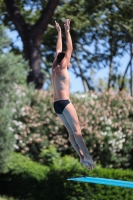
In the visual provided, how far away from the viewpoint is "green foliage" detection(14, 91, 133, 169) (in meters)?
16.2

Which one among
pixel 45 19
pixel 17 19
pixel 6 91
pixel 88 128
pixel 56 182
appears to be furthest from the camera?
pixel 17 19

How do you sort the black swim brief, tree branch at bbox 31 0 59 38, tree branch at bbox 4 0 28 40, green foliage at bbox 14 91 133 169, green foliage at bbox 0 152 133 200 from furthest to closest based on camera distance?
tree branch at bbox 4 0 28 40, tree branch at bbox 31 0 59 38, green foliage at bbox 14 91 133 169, green foliage at bbox 0 152 133 200, the black swim brief

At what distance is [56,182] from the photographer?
1396 centimetres

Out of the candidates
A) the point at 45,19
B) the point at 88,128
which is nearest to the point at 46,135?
the point at 88,128

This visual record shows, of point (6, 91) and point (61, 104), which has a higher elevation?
point (6, 91)

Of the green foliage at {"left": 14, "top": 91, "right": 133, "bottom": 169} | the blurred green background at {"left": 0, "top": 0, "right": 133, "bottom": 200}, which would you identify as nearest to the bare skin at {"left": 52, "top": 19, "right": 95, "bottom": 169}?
the blurred green background at {"left": 0, "top": 0, "right": 133, "bottom": 200}

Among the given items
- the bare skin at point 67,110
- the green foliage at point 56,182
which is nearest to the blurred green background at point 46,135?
the green foliage at point 56,182

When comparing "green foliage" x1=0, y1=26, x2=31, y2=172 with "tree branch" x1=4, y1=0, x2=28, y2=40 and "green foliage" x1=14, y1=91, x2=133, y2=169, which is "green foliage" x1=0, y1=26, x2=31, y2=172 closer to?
"green foliage" x1=14, y1=91, x2=133, y2=169

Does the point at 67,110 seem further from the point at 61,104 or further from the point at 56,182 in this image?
→ the point at 56,182

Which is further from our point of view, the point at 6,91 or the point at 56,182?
the point at 6,91

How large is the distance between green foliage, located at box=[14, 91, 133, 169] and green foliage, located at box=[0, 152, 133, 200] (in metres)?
0.88

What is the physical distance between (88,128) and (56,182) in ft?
9.08

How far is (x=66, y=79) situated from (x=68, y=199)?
28.1 feet

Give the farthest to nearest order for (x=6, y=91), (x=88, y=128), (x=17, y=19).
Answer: (x=17, y=19), (x=88, y=128), (x=6, y=91)
